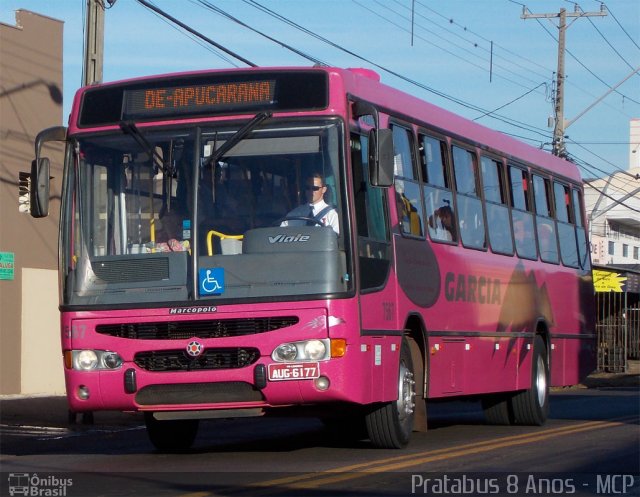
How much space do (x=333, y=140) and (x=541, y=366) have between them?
699 centimetres

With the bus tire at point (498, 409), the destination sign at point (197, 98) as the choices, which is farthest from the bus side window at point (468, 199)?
the destination sign at point (197, 98)

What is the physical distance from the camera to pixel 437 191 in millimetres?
14062

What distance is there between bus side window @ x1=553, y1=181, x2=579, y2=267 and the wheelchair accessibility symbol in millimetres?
8389

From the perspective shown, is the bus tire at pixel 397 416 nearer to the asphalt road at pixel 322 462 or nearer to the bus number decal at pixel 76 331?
the asphalt road at pixel 322 462

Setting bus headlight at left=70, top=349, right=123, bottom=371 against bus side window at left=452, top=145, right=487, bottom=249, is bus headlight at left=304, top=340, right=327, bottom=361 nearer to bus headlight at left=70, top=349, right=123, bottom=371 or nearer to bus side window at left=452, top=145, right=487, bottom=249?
bus headlight at left=70, top=349, right=123, bottom=371

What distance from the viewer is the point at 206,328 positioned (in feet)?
37.0

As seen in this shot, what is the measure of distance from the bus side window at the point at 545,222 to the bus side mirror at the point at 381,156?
653cm

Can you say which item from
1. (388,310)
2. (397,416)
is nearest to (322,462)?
(397,416)

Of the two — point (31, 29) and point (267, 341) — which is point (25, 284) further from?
point (267, 341)

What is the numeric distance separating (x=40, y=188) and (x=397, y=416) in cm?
392

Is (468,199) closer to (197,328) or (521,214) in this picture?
(521,214)

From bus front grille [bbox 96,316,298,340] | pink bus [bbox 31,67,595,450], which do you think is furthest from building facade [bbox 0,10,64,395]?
bus front grille [bbox 96,316,298,340]

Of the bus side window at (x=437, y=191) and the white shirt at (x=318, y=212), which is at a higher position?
the bus side window at (x=437, y=191)

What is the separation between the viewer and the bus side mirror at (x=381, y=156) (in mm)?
11320
